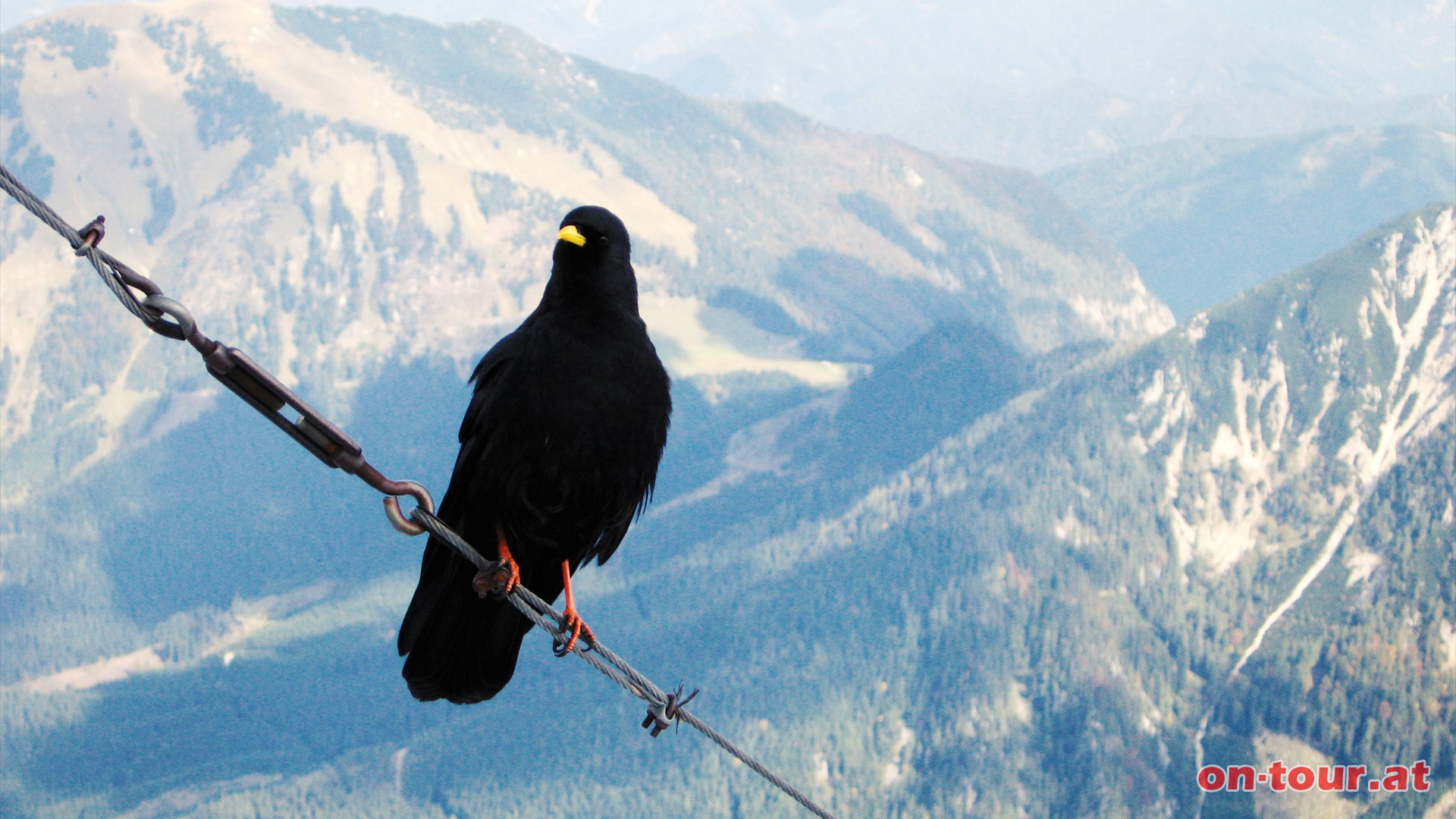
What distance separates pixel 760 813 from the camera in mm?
179625

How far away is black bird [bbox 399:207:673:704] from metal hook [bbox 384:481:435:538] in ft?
8.26

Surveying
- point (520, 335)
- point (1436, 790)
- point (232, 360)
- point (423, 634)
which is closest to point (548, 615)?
point (423, 634)

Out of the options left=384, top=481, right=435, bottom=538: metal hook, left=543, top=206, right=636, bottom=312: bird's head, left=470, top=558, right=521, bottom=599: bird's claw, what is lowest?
left=384, top=481, right=435, bottom=538: metal hook

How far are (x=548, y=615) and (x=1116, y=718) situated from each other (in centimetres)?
20373

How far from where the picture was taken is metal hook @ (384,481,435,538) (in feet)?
21.2

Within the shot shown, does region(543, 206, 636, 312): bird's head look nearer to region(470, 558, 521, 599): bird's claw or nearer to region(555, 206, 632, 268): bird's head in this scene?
region(555, 206, 632, 268): bird's head

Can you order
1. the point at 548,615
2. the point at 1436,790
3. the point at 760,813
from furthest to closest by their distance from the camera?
1. the point at 760,813
2. the point at 1436,790
3. the point at 548,615

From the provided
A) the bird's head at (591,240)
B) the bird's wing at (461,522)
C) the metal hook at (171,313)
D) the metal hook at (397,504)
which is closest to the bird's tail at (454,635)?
the bird's wing at (461,522)

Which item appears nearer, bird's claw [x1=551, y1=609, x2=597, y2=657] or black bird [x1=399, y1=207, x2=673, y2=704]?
bird's claw [x1=551, y1=609, x2=597, y2=657]

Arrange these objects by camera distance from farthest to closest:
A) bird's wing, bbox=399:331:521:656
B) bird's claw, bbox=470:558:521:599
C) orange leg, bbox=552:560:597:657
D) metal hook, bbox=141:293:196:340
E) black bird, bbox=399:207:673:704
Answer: black bird, bbox=399:207:673:704, bird's wing, bbox=399:331:521:656, orange leg, bbox=552:560:597:657, bird's claw, bbox=470:558:521:599, metal hook, bbox=141:293:196:340

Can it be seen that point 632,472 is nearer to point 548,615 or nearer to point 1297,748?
point 548,615

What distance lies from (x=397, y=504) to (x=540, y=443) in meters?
3.02

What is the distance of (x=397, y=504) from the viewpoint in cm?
673

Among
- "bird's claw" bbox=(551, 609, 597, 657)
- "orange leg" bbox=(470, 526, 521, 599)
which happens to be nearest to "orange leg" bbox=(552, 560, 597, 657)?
"bird's claw" bbox=(551, 609, 597, 657)
